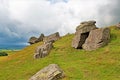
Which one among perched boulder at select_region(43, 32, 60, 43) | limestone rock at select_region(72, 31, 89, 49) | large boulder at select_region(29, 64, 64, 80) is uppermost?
perched boulder at select_region(43, 32, 60, 43)

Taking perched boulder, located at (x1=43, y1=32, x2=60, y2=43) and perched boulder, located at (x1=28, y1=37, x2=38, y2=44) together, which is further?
perched boulder, located at (x1=28, y1=37, x2=38, y2=44)

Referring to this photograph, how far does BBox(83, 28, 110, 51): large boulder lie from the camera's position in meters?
66.9

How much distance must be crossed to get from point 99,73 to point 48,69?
9314 mm

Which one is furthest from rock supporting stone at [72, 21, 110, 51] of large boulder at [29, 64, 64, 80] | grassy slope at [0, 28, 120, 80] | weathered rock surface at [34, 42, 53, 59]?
large boulder at [29, 64, 64, 80]

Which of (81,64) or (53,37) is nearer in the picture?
(81,64)

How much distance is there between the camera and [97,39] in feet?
222

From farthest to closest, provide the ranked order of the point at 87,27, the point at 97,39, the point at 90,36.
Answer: the point at 87,27, the point at 90,36, the point at 97,39

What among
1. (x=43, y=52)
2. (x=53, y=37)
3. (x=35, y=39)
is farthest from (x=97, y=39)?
(x=35, y=39)

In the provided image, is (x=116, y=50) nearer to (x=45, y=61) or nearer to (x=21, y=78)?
(x=45, y=61)

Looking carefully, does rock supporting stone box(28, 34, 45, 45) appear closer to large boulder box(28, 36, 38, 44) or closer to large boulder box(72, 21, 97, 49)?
large boulder box(28, 36, 38, 44)

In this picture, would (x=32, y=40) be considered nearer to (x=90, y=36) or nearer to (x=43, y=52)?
(x=43, y=52)

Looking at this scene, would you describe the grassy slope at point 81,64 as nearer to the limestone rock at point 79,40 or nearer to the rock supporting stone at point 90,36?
the limestone rock at point 79,40

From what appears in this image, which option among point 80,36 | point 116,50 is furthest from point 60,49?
point 116,50

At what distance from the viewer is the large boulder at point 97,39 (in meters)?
66.9
